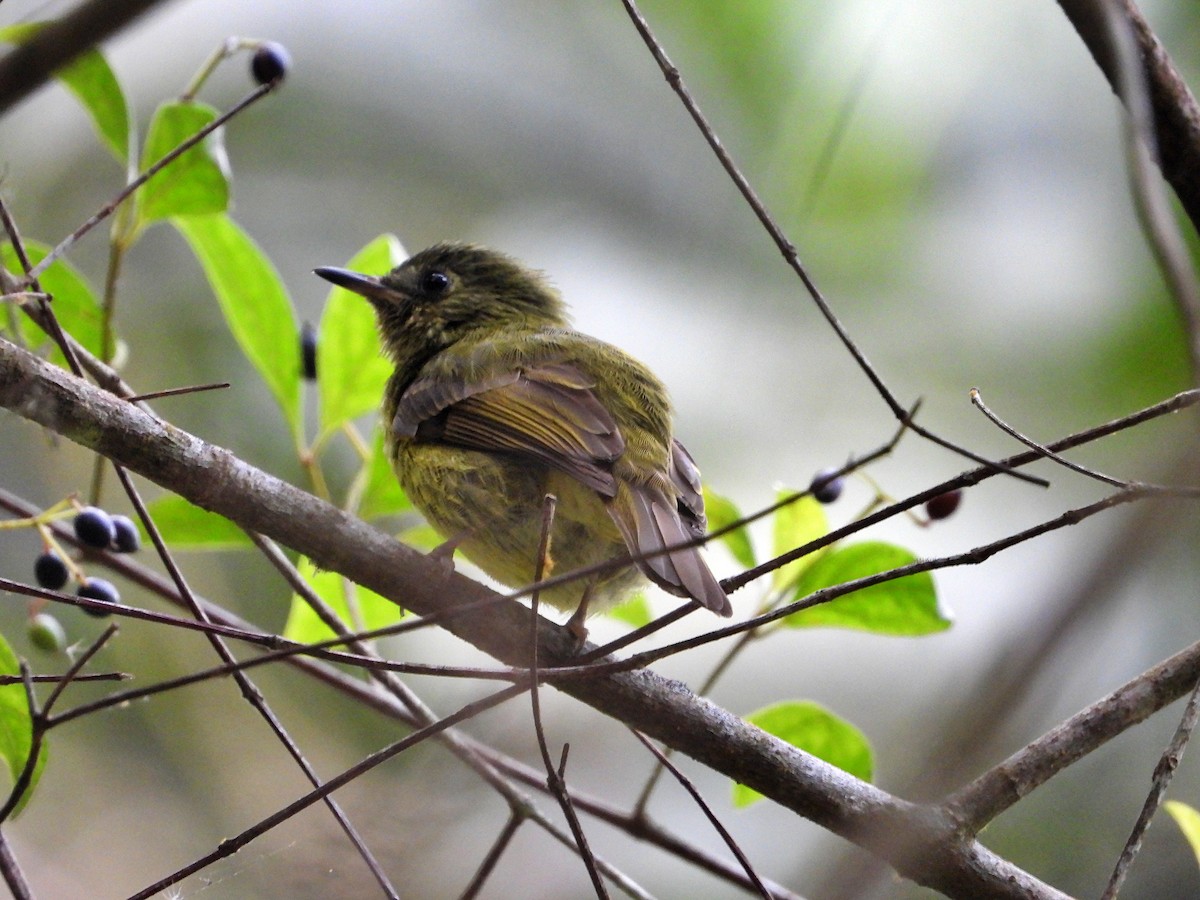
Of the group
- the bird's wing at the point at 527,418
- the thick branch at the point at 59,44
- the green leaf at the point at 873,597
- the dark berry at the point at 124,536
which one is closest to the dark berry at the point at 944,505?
the green leaf at the point at 873,597

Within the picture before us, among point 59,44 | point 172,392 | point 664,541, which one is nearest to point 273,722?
point 172,392

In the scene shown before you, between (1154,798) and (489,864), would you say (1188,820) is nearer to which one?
(1154,798)

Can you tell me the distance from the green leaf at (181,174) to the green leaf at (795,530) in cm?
150

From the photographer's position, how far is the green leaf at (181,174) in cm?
289

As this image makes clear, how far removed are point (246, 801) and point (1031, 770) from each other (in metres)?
3.60

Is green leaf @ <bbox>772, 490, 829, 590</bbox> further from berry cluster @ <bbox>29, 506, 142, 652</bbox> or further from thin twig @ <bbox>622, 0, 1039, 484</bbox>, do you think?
berry cluster @ <bbox>29, 506, 142, 652</bbox>

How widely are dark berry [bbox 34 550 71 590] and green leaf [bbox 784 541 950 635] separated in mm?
1536

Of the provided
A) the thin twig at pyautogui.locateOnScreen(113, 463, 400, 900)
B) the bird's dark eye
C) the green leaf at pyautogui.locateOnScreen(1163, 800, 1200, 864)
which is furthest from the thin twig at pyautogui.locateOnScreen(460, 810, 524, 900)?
the bird's dark eye

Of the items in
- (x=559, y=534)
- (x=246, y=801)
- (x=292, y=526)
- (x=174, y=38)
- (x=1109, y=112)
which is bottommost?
(x=246, y=801)

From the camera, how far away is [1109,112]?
306 inches

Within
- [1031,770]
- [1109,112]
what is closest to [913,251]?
[1109,112]

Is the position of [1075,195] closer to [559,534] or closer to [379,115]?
[379,115]

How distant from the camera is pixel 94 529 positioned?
243cm

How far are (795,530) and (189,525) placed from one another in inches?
56.8
